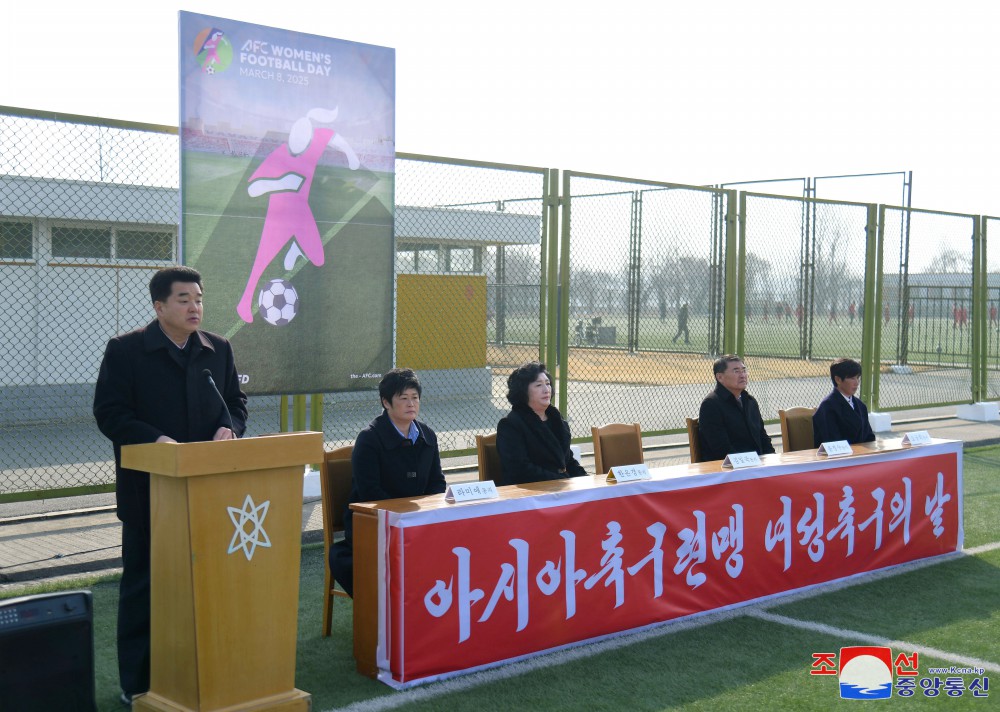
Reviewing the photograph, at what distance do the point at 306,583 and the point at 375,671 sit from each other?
1751mm

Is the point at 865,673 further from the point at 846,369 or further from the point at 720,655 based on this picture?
the point at 846,369

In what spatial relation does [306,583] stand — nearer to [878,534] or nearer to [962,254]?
[878,534]

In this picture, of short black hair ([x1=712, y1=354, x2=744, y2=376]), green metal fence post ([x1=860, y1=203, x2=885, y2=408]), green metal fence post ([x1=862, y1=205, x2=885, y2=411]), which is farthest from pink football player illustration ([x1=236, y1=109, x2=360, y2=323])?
green metal fence post ([x1=862, y1=205, x2=885, y2=411])

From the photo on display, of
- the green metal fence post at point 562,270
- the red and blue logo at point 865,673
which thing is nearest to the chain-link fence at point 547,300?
the green metal fence post at point 562,270

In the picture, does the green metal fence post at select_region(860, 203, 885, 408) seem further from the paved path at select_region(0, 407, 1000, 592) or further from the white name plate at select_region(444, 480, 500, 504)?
the white name plate at select_region(444, 480, 500, 504)

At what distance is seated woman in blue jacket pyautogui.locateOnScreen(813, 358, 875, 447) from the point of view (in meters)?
7.02

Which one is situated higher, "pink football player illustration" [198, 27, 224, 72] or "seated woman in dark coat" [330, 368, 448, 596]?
"pink football player illustration" [198, 27, 224, 72]

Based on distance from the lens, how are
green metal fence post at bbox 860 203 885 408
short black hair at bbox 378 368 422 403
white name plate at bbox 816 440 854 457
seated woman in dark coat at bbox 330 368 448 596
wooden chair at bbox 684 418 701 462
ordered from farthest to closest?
green metal fence post at bbox 860 203 885 408
wooden chair at bbox 684 418 701 462
white name plate at bbox 816 440 854 457
short black hair at bbox 378 368 422 403
seated woman in dark coat at bbox 330 368 448 596

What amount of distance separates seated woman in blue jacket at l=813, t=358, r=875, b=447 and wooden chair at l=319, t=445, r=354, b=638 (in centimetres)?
364

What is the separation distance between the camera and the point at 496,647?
4348 mm

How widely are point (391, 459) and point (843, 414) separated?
3.68 m

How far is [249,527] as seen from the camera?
3.57m

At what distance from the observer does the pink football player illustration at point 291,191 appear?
650 centimetres

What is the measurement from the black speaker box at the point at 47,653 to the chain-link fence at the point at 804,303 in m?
7.24
